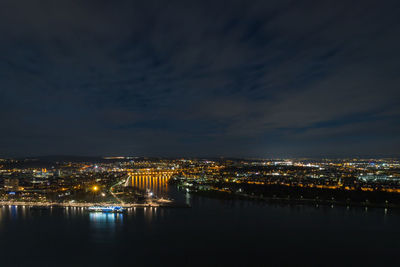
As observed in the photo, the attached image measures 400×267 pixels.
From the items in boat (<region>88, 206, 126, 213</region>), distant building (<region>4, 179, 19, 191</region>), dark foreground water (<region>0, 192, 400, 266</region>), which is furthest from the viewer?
distant building (<region>4, 179, 19, 191</region>)

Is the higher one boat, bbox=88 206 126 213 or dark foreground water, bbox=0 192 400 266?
boat, bbox=88 206 126 213

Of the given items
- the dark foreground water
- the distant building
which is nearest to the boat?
the dark foreground water

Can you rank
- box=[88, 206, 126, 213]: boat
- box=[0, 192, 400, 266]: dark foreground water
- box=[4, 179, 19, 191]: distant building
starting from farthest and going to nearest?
box=[4, 179, 19, 191]: distant building < box=[88, 206, 126, 213]: boat < box=[0, 192, 400, 266]: dark foreground water

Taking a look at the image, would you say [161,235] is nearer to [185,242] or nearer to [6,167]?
[185,242]

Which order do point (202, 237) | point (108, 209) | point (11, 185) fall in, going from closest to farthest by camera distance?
point (202, 237) → point (108, 209) → point (11, 185)

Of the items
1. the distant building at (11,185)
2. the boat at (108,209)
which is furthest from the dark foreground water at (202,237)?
the distant building at (11,185)

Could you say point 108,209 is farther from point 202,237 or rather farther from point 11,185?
point 11,185

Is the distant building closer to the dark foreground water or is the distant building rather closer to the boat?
the dark foreground water

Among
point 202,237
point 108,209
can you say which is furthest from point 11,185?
point 202,237

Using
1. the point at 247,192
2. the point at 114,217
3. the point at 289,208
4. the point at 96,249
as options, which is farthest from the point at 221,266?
the point at 247,192
